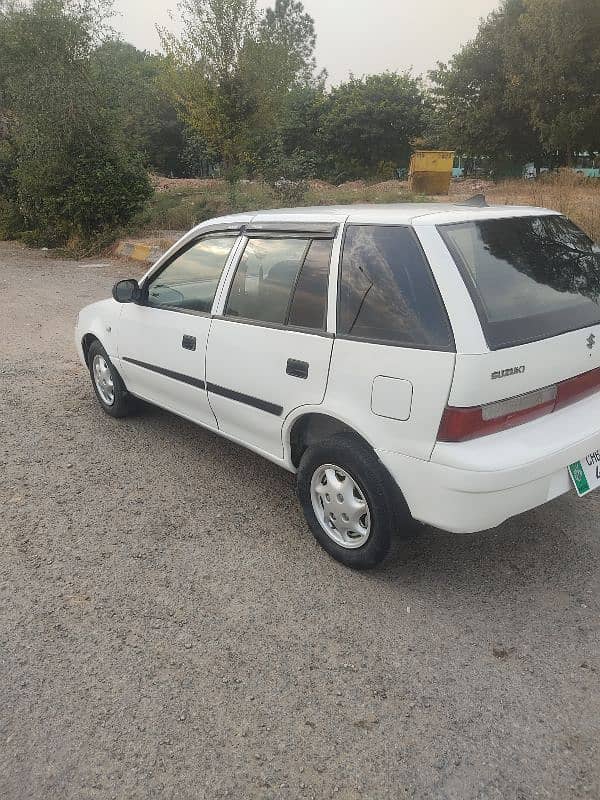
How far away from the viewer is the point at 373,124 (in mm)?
37438

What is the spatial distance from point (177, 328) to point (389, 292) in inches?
61.7

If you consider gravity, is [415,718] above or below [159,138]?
below

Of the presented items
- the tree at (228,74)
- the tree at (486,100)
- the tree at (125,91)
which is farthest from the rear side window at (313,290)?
the tree at (486,100)

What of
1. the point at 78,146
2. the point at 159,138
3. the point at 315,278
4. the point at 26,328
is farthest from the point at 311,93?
the point at 315,278

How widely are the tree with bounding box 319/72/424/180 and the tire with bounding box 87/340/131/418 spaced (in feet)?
116

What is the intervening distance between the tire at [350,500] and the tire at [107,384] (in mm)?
2044

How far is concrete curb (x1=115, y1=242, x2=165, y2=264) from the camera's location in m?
11.9

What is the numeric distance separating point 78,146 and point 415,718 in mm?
14094

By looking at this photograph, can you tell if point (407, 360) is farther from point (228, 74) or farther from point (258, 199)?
point (228, 74)

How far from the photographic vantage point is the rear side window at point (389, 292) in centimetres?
245

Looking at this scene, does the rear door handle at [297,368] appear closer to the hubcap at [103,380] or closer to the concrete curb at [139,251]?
the hubcap at [103,380]

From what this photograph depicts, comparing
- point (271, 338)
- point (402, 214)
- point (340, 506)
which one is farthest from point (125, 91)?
point (340, 506)

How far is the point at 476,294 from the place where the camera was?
2.45m

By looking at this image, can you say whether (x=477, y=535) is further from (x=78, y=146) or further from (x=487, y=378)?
(x=78, y=146)
